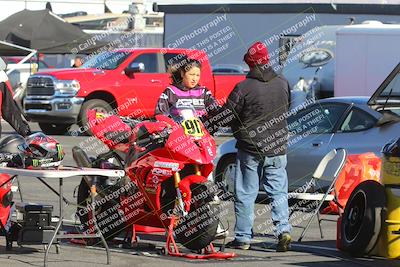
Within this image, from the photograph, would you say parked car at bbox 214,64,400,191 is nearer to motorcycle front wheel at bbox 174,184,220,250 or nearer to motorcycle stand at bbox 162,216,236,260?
motorcycle stand at bbox 162,216,236,260

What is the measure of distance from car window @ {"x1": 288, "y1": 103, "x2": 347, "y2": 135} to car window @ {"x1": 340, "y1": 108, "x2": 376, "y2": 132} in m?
0.13

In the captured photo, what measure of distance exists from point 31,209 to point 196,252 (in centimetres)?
154

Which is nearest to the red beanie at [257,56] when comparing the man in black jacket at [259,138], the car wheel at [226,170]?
the man in black jacket at [259,138]

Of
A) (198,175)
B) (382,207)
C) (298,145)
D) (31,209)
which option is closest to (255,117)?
(198,175)

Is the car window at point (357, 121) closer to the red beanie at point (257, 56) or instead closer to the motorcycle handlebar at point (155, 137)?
the red beanie at point (257, 56)

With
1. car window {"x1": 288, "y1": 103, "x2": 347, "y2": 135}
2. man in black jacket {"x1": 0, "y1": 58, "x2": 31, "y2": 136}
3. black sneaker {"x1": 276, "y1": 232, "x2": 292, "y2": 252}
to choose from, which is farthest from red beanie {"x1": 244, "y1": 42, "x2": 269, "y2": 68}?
car window {"x1": 288, "y1": 103, "x2": 347, "y2": 135}

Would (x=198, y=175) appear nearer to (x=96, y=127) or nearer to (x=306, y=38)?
(x=96, y=127)

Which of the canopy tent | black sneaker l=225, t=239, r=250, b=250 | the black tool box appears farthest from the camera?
the canopy tent

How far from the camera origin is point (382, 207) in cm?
950

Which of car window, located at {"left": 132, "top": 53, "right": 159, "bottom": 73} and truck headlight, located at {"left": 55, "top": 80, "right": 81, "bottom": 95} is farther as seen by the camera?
car window, located at {"left": 132, "top": 53, "right": 159, "bottom": 73}

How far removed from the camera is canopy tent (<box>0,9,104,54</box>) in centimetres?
2900

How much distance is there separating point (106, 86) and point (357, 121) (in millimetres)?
11368

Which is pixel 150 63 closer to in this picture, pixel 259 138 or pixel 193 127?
pixel 259 138

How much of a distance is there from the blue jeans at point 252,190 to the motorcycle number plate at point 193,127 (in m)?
0.91
